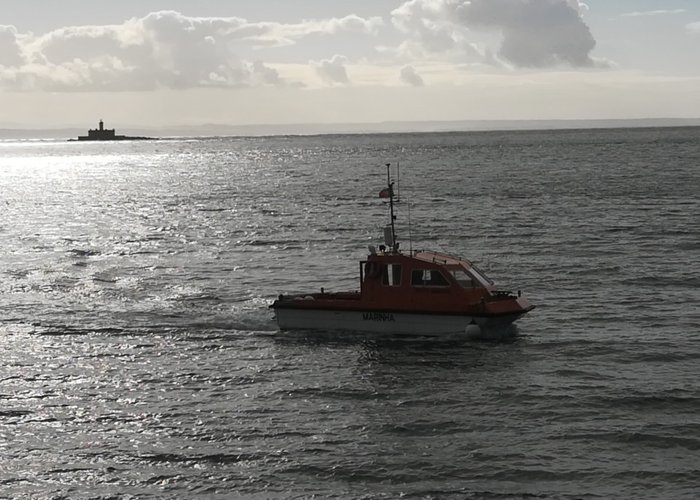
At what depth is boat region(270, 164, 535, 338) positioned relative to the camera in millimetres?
30391

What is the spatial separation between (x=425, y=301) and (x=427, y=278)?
0.77m

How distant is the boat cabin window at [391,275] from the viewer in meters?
30.9

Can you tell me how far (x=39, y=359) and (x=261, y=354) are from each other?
7095mm

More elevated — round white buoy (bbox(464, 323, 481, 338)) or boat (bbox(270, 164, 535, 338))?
boat (bbox(270, 164, 535, 338))

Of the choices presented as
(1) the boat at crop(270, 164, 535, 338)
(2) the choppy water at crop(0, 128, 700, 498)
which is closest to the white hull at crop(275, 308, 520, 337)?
(1) the boat at crop(270, 164, 535, 338)

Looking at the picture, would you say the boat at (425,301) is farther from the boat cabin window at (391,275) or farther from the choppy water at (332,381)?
the choppy water at (332,381)

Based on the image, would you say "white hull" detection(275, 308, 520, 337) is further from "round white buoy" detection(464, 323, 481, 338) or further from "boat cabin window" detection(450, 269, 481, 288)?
"boat cabin window" detection(450, 269, 481, 288)

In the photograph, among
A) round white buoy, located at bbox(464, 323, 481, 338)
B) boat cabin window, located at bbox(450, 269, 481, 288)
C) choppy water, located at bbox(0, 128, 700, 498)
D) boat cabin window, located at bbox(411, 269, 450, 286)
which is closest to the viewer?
choppy water, located at bbox(0, 128, 700, 498)

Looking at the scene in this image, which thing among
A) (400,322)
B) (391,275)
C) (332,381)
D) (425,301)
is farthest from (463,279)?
(332,381)

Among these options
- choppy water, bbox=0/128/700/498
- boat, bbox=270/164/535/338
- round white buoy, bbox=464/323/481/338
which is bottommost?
choppy water, bbox=0/128/700/498

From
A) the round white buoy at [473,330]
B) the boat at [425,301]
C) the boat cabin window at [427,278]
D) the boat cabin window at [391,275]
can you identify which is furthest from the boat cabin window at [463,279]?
the boat cabin window at [391,275]

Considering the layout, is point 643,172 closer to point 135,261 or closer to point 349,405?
point 135,261

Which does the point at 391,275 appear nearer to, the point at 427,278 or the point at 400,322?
the point at 427,278

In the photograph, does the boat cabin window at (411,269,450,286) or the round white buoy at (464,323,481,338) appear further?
the boat cabin window at (411,269,450,286)
